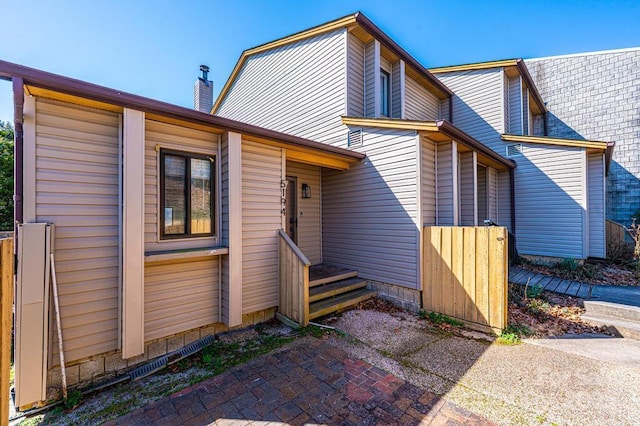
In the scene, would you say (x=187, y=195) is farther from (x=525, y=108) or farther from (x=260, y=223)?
(x=525, y=108)

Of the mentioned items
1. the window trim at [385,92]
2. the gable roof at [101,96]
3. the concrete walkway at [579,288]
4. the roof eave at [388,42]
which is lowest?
the concrete walkway at [579,288]

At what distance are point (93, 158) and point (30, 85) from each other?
33.4 inches

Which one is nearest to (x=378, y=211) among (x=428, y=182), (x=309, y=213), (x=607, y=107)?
(x=428, y=182)

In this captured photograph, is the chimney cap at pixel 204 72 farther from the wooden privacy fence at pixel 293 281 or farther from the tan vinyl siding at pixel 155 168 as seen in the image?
the wooden privacy fence at pixel 293 281

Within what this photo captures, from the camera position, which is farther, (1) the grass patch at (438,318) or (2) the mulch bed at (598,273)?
(2) the mulch bed at (598,273)

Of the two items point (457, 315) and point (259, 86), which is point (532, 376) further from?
point (259, 86)

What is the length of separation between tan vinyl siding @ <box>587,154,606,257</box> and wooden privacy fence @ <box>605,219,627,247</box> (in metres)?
1.29

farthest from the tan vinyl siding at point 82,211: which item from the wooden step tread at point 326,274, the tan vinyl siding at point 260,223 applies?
the wooden step tread at point 326,274

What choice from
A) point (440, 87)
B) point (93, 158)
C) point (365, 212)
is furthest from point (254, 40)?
point (93, 158)

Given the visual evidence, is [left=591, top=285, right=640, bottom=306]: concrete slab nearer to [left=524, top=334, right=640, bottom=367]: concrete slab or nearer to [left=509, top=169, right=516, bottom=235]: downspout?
[left=524, top=334, right=640, bottom=367]: concrete slab

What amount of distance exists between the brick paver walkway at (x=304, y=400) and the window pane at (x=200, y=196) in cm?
210

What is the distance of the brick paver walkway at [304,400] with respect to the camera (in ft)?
8.16

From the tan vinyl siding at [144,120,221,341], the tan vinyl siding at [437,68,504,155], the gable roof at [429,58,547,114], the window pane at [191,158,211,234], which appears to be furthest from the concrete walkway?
the gable roof at [429,58,547,114]

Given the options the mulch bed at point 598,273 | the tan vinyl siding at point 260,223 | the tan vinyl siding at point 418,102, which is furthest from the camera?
the tan vinyl siding at point 418,102
